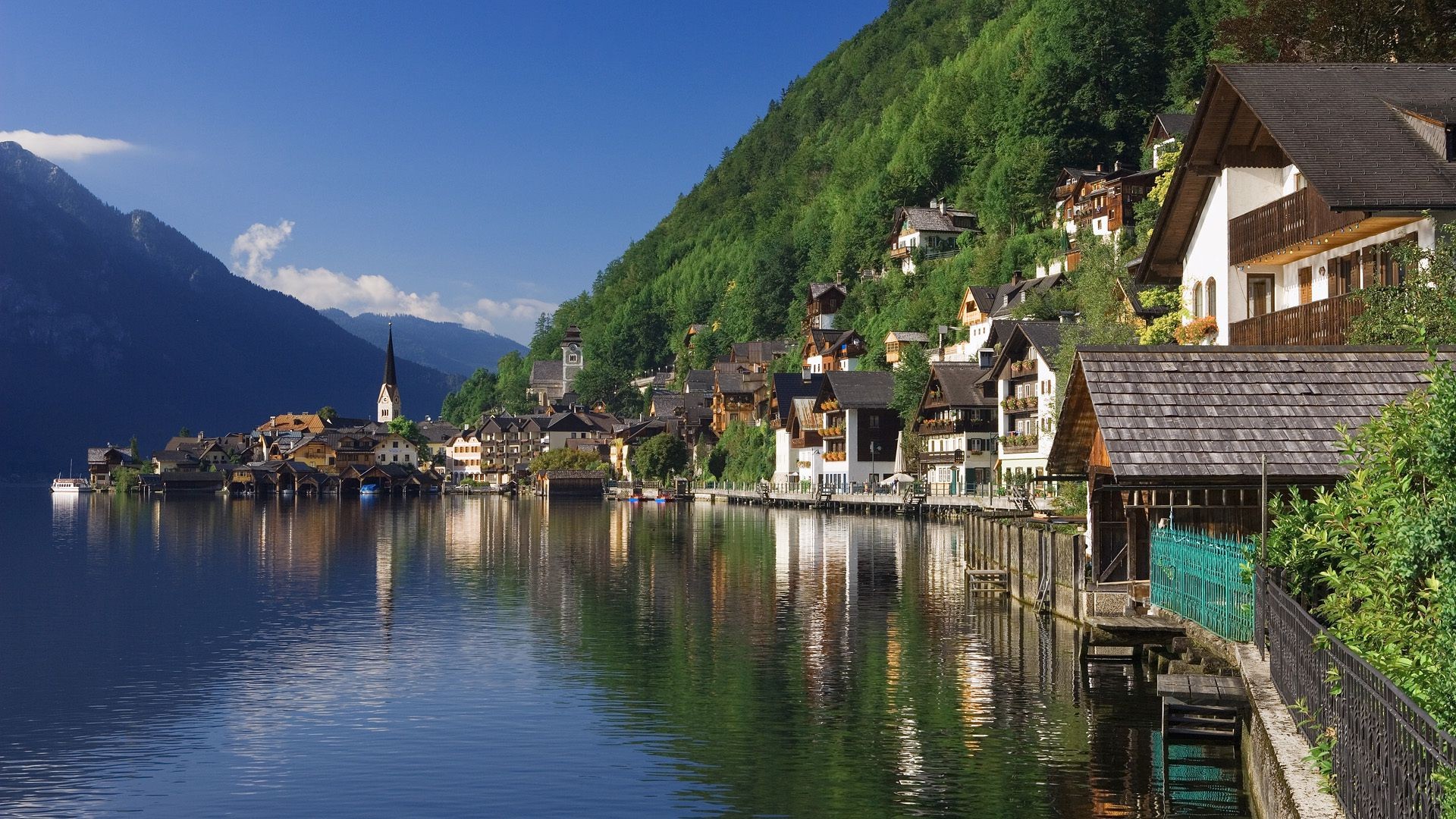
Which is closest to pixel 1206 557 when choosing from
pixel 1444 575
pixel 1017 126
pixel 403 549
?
pixel 1444 575

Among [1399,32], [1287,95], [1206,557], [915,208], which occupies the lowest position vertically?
[1206,557]

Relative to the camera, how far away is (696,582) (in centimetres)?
5534

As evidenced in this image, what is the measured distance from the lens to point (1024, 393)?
98.3m

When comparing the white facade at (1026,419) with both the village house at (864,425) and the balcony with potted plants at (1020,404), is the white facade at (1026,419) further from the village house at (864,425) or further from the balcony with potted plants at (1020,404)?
the village house at (864,425)

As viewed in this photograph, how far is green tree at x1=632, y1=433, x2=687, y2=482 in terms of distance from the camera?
17538 centimetres

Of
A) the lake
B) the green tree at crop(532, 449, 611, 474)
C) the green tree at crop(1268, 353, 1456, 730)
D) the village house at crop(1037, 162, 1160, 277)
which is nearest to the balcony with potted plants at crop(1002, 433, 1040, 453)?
the village house at crop(1037, 162, 1160, 277)

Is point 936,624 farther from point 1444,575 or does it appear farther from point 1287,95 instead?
point 1444,575

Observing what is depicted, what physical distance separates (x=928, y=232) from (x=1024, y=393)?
6151 cm

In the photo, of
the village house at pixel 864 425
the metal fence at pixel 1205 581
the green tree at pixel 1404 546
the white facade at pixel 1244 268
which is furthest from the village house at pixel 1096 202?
the green tree at pixel 1404 546

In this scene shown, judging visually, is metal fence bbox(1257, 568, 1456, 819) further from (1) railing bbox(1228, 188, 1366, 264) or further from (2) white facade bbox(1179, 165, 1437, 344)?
(2) white facade bbox(1179, 165, 1437, 344)

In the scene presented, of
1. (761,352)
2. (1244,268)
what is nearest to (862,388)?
(761,352)

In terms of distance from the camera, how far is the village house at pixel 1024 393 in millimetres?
92812

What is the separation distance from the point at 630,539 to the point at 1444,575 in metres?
74.5

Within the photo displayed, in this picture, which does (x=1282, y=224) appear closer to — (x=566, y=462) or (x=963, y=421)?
(x=963, y=421)
